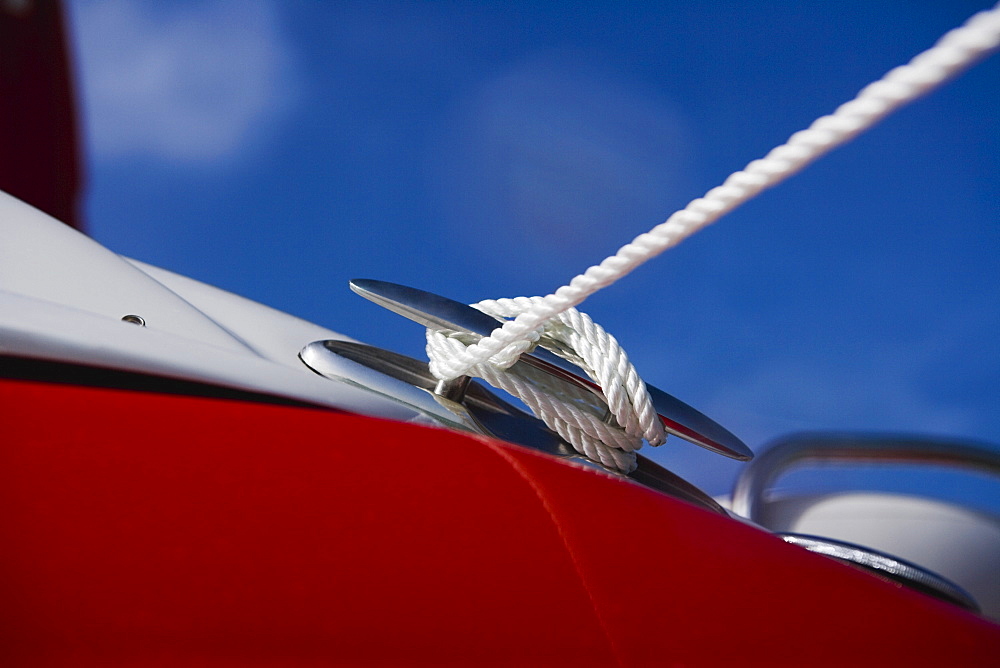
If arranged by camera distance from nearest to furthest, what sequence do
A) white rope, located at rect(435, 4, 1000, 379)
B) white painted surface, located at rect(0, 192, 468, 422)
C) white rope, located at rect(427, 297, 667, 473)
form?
white rope, located at rect(435, 4, 1000, 379), white painted surface, located at rect(0, 192, 468, 422), white rope, located at rect(427, 297, 667, 473)

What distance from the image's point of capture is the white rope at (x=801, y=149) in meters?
0.26

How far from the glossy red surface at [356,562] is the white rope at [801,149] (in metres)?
0.12

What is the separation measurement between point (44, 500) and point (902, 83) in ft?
1.25

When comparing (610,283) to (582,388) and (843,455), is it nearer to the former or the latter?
(582,388)

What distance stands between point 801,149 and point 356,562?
268mm

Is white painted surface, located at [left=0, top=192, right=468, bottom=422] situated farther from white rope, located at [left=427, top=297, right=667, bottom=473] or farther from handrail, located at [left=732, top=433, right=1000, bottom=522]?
handrail, located at [left=732, top=433, right=1000, bottom=522]

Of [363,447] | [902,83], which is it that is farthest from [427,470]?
[902,83]

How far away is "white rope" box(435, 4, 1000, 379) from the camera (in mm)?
260

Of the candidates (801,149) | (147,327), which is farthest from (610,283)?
(147,327)

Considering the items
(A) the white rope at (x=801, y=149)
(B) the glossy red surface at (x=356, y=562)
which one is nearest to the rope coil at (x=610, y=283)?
A: (A) the white rope at (x=801, y=149)

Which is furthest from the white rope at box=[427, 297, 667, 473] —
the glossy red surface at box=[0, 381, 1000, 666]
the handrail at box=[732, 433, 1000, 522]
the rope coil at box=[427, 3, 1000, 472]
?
the handrail at box=[732, 433, 1000, 522]

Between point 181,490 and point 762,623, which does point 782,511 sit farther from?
point 181,490

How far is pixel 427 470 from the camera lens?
385mm

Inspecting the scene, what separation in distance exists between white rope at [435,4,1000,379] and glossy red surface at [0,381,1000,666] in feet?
0.38
